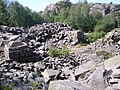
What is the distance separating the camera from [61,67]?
22500mm

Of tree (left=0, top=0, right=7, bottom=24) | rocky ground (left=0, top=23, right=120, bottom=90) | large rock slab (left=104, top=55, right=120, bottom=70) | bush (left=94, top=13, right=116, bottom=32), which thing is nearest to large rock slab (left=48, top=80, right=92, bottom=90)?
rocky ground (left=0, top=23, right=120, bottom=90)

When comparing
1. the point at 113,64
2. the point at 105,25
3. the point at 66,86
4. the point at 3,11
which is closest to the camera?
the point at 66,86

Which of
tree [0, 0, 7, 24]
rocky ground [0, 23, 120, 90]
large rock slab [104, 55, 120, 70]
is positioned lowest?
rocky ground [0, 23, 120, 90]

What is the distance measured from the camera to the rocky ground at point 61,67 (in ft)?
33.5

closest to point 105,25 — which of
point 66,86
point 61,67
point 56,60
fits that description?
point 56,60

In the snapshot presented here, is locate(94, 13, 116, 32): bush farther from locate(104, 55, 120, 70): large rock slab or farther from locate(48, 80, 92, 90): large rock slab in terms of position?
locate(48, 80, 92, 90): large rock slab

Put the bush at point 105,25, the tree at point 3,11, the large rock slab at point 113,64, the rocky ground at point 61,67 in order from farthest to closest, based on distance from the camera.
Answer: the bush at point 105,25 → the tree at point 3,11 → the large rock slab at point 113,64 → the rocky ground at point 61,67

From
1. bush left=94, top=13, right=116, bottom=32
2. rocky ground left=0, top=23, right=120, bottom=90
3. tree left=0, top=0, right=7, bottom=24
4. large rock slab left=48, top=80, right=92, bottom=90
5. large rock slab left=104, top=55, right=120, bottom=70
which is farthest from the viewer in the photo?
bush left=94, top=13, right=116, bottom=32

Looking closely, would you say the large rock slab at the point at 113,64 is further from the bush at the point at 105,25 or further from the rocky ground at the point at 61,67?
the bush at the point at 105,25

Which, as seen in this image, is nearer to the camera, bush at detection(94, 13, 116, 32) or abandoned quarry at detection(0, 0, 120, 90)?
abandoned quarry at detection(0, 0, 120, 90)

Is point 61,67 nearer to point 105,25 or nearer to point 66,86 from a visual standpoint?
point 66,86

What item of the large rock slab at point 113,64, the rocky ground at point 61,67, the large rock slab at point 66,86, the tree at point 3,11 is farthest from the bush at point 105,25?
the large rock slab at point 66,86

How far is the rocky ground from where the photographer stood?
10.2 metres

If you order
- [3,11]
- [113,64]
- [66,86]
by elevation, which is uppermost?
[3,11]
